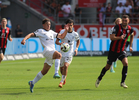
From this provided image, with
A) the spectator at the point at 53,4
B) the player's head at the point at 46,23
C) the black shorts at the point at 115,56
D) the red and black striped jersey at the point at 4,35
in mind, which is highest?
the spectator at the point at 53,4

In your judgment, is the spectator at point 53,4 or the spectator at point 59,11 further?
the spectator at point 53,4

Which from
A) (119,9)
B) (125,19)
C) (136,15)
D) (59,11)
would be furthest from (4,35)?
(136,15)

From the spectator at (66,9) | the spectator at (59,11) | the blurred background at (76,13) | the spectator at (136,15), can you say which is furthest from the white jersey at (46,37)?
the spectator at (59,11)

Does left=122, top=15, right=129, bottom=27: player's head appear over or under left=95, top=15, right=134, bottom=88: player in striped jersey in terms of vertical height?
over

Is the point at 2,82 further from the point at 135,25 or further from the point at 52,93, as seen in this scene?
the point at 135,25

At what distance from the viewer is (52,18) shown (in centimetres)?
3103

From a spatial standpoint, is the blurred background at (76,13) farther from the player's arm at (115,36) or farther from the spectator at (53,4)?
the player's arm at (115,36)

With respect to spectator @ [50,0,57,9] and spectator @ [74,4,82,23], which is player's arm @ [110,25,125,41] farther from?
spectator @ [50,0,57,9]

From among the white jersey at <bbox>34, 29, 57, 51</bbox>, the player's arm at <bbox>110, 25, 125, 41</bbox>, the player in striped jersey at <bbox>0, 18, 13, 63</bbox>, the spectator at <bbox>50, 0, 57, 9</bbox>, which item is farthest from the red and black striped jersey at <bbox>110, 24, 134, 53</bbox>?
the spectator at <bbox>50, 0, 57, 9</bbox>

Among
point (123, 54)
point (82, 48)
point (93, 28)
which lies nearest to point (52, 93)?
point (123, 54)

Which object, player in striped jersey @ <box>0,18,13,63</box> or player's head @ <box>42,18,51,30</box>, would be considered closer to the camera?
player's head @ <box>42,18,51,30</box>

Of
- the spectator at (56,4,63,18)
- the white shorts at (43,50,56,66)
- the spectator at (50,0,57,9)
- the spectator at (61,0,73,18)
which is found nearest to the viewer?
the white shorts at (43,50,56,66)

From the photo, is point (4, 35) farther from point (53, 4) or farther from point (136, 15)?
point (136, 15)

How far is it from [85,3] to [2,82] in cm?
1976
